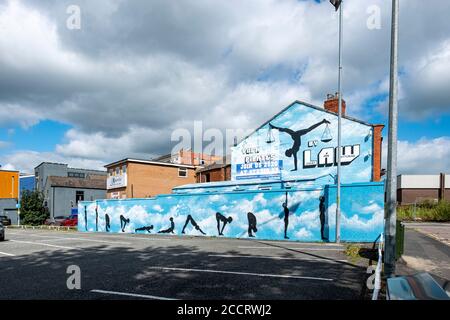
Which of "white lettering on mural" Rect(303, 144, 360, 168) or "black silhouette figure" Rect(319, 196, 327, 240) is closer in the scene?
"black silhouette figure" Rect(319, 196, 327, 240)

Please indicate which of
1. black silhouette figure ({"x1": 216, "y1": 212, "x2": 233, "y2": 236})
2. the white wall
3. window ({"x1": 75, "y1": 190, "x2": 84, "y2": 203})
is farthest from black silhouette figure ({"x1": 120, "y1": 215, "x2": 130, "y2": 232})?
the white wall

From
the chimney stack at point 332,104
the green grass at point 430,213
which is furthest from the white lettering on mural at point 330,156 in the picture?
the green grass at point 430,213

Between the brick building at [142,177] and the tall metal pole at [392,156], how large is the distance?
31.5 metres

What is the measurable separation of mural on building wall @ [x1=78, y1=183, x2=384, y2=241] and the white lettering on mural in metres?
4.71

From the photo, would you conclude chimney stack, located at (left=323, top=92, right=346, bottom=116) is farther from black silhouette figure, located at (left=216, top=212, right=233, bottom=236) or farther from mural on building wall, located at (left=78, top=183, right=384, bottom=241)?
black silhouette figure, located at (left=216, top=212, right=233, bottom=236)

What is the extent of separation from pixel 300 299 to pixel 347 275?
2.62 m

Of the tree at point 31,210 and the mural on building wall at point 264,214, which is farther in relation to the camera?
the tree at point 31,210

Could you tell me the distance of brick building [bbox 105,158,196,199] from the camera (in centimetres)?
3575

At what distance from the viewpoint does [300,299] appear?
6.36m

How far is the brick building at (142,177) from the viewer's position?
35.8 m

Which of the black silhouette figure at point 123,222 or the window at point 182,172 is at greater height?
the window at point 182,172

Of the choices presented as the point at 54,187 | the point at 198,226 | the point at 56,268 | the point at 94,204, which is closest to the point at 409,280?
the point at 56,268

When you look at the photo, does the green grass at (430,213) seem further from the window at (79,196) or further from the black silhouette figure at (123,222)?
the window at (79,196)
